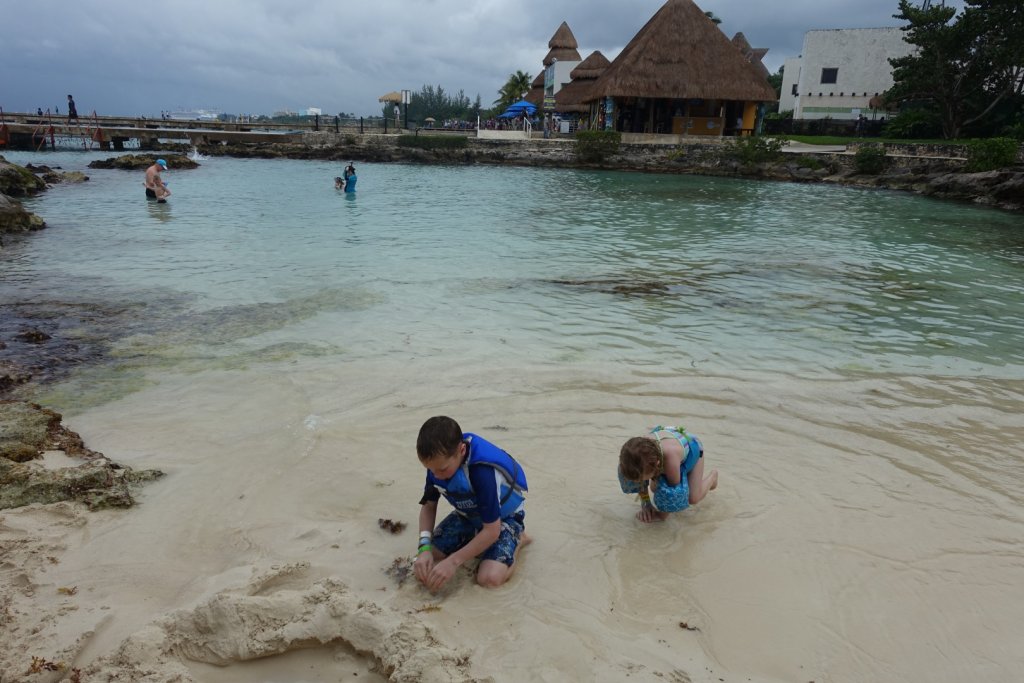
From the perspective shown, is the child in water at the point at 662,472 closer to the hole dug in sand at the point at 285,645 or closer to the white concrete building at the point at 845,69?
the hole dug in sand at the point at 285,645

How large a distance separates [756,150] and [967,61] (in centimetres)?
1110

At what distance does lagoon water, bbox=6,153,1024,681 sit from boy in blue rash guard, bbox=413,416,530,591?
0.47ft

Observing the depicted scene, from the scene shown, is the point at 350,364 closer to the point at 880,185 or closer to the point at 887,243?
the point at 887,243

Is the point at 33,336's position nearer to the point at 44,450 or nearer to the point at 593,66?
the point at 44,450

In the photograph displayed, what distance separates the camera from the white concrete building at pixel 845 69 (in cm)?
4150

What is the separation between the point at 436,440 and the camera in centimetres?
279

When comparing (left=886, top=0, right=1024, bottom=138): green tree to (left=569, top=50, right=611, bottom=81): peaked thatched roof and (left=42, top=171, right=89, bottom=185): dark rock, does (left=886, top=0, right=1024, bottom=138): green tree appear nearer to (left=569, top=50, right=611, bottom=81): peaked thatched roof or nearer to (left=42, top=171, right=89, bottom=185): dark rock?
(left=569, top=50, right=611, bottom=81): peaked thatched roof

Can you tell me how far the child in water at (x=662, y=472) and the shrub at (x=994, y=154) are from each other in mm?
29195

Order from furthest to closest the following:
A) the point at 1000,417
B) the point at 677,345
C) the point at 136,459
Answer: the point at 677,345 < the point at 1000,417 < the point at 136,459

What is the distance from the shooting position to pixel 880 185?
28.7 meters

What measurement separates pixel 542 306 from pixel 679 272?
3.62 meters

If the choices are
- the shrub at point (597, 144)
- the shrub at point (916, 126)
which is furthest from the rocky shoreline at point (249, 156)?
the shrub at point (916, 126)

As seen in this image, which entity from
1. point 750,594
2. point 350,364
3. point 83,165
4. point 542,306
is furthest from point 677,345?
point 83,165

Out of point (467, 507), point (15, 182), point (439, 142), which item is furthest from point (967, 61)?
point (15, 182)
